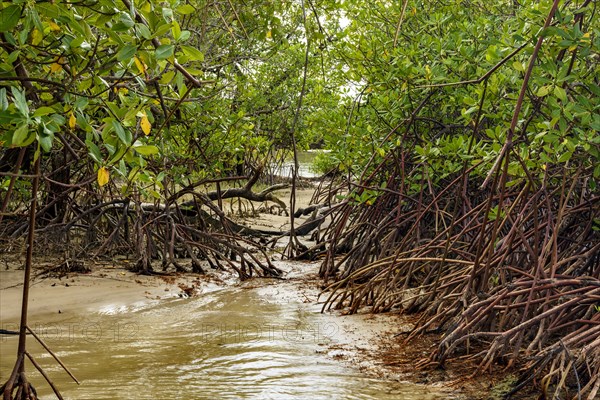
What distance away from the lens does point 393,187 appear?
6125 millimetres

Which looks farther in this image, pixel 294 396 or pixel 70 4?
pixel 294 396

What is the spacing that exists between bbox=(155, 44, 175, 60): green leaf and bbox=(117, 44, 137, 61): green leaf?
2.5 inches

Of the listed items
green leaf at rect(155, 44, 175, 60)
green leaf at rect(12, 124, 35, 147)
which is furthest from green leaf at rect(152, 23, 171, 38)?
green leaf at rect(12, 124, 35, 147)

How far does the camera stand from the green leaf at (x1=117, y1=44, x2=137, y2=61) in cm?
211

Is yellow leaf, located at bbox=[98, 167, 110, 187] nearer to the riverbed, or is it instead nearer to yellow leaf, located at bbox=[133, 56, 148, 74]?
yellow leaf, located at bbox=[133, 56, 148, 74]

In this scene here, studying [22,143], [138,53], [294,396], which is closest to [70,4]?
[138,53]

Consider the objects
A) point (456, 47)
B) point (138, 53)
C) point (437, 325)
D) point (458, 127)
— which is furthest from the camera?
point (458, 127)

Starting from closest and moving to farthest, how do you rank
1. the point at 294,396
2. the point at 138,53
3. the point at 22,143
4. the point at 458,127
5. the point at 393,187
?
1. the point at 22,143
2. the point at 138,53
3. the point at 294,396
4. the point at 458,127
5. the point at 393,187

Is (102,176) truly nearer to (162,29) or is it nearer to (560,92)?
(162,29)

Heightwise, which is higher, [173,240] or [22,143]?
[22,143]

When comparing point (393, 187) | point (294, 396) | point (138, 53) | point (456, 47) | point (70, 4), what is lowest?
point (294, 396)

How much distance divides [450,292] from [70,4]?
2928 mm

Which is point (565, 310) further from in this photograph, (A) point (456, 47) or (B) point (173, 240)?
(B) point (173, 240)

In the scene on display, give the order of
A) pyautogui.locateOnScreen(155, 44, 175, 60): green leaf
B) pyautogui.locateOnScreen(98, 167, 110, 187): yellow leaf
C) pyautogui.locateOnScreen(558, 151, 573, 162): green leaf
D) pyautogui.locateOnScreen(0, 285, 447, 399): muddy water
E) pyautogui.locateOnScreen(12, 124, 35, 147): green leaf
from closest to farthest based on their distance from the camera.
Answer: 1. pyautogui.locateOnScreen(12, 124, 35, 147): green leaf
2. pyautogui.locateOnScreen(155, 44, 175, 60): green leaf
3. pyautogui.locateOnScreen(98, 167, 110, 187): yellow leaf
4. pyautogui.locateOnScreen(558, 151, 573, 162): green leaf
5. pyautogui.locateOnScreen(0, 285, 447, 399): muddy water
